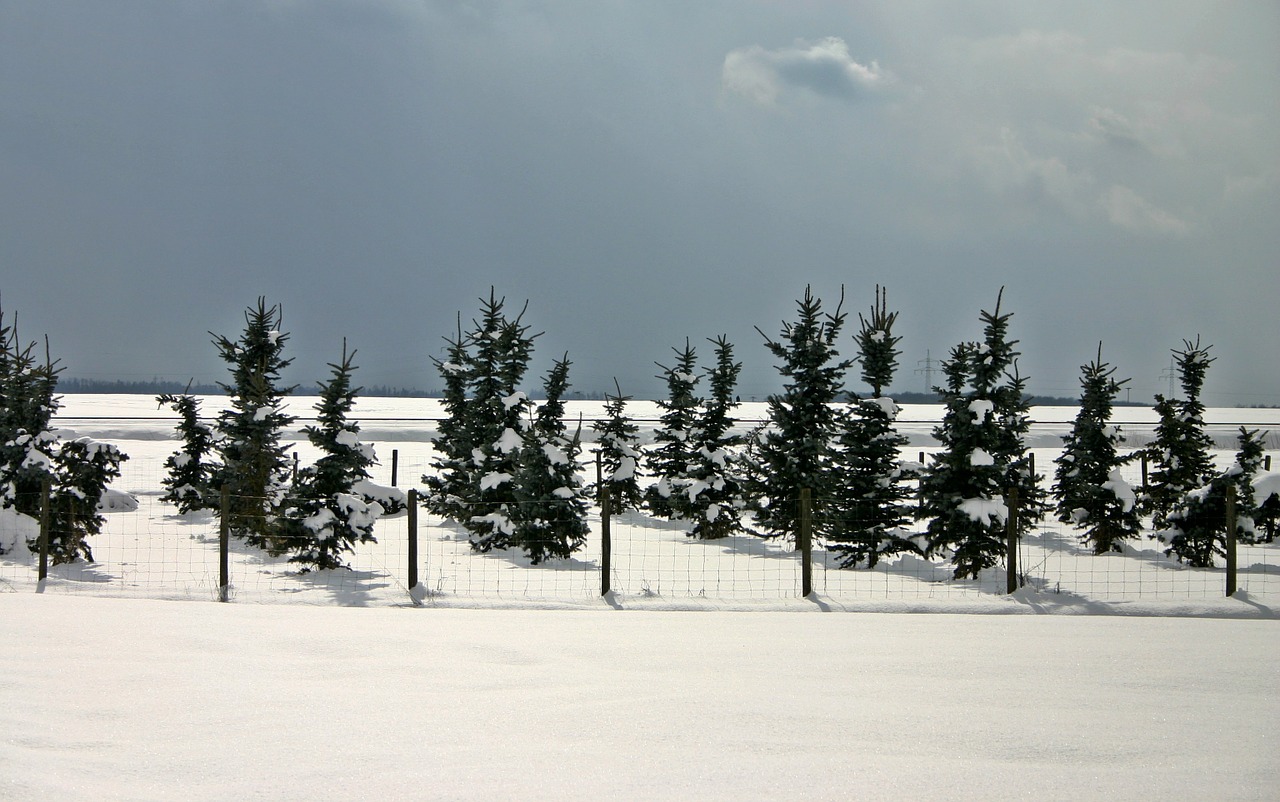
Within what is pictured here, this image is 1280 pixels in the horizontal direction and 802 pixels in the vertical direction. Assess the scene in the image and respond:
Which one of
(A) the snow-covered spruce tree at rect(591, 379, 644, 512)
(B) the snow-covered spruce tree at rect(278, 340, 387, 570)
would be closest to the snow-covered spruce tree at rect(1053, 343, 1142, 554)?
(A) the snow-covered spruce tree at rect(591, 379, 644, 512)

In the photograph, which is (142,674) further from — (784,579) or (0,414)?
(0,414)

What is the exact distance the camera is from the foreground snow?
5152 mm

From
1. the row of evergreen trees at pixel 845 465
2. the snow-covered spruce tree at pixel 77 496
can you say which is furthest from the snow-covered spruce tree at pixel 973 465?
the snow-covered spruce tree at pixel 77 496

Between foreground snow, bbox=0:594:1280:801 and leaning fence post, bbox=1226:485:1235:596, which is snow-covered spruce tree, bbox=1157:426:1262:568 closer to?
leaning fence post, bbox=1226:485:1235:596

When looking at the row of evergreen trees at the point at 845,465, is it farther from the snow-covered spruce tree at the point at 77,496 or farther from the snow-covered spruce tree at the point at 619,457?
the snow-covered spruce tree at the point at 77,496

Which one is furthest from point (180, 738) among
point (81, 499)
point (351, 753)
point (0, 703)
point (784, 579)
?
point (81, 499)

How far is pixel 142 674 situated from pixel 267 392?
40.6 ft

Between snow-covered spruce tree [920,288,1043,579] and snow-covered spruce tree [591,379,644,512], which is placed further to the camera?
snow-covered spruce tree [591,379,644,512]

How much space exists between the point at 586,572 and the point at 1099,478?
467 inches

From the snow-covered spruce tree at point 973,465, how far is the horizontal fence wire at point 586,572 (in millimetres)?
633

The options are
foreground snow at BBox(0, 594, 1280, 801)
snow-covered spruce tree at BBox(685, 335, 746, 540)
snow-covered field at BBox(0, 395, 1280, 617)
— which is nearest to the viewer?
foreground snow at BBox(0, 594, 1280, 801)

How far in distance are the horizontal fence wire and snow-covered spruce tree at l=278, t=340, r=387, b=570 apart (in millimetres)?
534

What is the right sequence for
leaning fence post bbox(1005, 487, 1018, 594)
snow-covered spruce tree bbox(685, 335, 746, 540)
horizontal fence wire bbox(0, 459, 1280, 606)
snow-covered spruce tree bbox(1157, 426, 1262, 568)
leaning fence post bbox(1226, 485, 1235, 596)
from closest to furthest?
leaning fence post bbox(1226, 485, 1235, 596)
leaning fence post bbox(1005, 487, 1018, 594)
horizontal fence wire bbox(0, 459, 1280, 606)
snow-covered spruce tree bbox(1157, 426, 1262, 568)
snow-covered spruce tree bbox(685, 335, 746, 540)

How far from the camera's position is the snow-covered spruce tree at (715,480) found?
20.5 m
